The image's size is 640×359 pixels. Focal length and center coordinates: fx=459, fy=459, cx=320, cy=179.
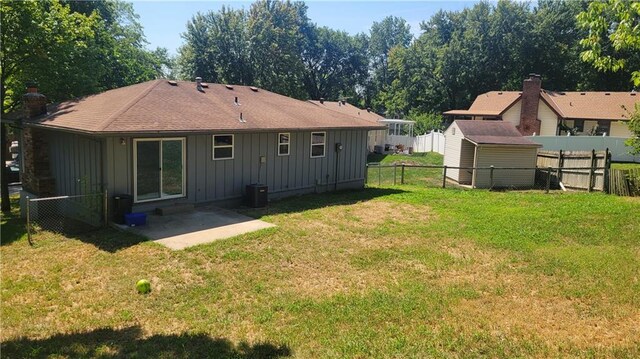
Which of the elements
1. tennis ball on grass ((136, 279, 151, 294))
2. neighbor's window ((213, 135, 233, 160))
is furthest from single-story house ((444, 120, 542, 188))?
tennis ball on grass ((136, 279, 151, 294))

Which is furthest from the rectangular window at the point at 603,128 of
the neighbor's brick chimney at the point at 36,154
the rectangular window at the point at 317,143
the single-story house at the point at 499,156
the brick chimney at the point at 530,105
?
the neighbor's brick chimney at the point at 36,154

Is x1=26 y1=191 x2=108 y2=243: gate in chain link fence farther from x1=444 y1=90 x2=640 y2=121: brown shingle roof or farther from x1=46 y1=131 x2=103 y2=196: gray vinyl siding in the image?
x1=444 y1=90 x2=640 y2=121: brown shingle roof

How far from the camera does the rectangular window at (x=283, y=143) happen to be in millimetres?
14516

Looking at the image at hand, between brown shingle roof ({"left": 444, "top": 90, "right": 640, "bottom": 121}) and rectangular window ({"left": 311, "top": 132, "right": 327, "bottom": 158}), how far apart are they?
23.5 metres

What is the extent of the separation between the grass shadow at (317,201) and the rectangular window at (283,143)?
1.49 meters

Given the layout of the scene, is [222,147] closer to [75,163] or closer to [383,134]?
[75,163]

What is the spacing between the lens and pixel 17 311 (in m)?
6.48

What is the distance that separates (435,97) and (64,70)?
41.1 metres

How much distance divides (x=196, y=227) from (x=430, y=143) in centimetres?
2820

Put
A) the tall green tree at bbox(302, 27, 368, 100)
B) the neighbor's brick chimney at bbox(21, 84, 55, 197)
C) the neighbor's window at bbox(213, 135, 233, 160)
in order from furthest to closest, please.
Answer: the tall green tree at bbox(302, 27, 368, 100) → the neighbor's window at bbox(213, 135, 233, 160) → the neighbor's brick chimney at bbox(21, 84, 55, 197)

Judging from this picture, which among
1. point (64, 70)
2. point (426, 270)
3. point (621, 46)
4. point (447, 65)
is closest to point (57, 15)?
point (64, 70)

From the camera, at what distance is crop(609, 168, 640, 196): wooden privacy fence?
52.1 ft

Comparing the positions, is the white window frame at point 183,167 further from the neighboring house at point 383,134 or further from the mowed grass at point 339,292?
the neighboring house at point 383,134

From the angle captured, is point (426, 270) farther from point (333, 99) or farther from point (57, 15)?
point (333, 99)
